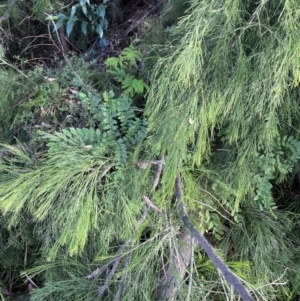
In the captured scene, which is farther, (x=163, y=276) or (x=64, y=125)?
(x=64, y=125)

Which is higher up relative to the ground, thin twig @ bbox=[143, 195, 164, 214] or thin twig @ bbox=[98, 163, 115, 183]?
thin twig @ bbox=[98, 163, 115, 183]

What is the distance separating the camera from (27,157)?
1.31m

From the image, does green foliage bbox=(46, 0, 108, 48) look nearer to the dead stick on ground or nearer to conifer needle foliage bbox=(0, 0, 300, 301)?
conifer needle foliage bbox=(0, 0, 300, 301)

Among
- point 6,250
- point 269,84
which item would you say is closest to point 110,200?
point 269,84

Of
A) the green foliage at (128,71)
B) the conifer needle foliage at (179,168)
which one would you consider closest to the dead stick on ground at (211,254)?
the conifer needle foliage at (179,168)

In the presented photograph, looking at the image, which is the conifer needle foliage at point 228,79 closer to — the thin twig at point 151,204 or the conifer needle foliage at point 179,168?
the conifer needle foliage at point 179,168

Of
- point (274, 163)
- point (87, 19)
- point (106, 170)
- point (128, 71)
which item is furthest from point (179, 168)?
point (87, 19)

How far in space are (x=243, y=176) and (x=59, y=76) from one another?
0.78 meters

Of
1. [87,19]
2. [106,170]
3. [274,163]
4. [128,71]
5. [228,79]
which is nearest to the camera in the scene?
[228,79]

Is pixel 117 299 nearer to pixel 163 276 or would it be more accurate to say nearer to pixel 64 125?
pixel 163 276

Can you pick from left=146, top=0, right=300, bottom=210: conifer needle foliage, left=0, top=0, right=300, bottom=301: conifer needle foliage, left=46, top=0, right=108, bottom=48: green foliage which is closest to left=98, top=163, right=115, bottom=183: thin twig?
left=0, top=0, right=300, bottom=301: conifer needle foliage

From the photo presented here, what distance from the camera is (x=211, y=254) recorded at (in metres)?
1.09

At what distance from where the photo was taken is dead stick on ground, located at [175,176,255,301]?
0.98 m

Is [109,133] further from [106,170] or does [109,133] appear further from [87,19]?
[87,19]
